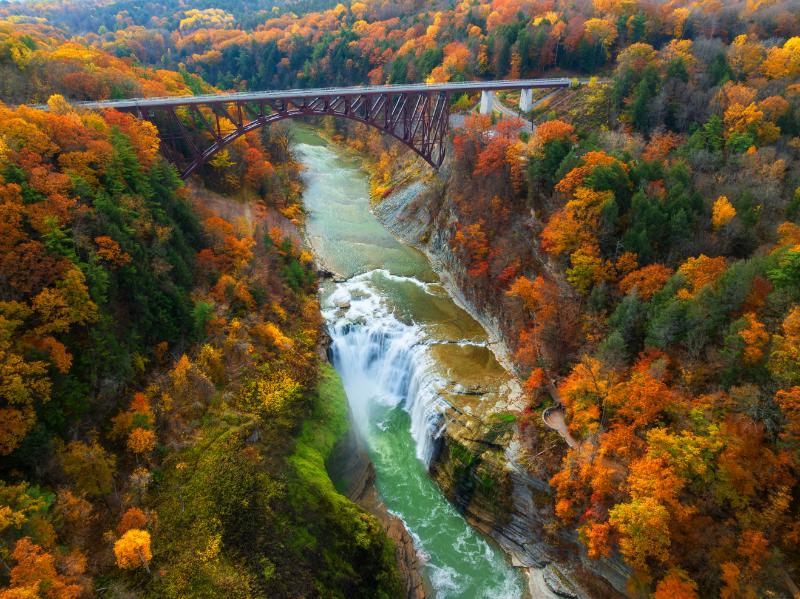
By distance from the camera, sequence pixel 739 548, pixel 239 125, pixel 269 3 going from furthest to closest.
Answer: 1. pixel 269 3
2. pixel 239 125
3. pixel 739 548

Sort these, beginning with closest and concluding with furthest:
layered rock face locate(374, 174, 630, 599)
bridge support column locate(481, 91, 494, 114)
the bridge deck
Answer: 1. layered rock face locate(374, 174, 630, 599)
2. the bridge deck
3. bridge support column locate(481, 91, 494, 114)

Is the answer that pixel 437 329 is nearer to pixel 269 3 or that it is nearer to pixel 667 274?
pixel 667 274

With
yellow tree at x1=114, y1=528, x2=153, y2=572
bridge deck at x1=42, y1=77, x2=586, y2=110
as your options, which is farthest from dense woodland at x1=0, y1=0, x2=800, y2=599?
bridge deck at x1=42, y1=77, x2=586, y2=110

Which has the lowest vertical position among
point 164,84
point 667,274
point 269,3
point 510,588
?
point 510,588

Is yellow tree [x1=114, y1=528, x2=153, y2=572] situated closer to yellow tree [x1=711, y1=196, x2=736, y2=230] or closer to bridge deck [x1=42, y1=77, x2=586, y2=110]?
yellow tree [x1=711, y1=196, x2=736, y2=230]

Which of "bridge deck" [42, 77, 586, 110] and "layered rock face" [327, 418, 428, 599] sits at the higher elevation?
"bridge deck" [42, 77, 586, 110]

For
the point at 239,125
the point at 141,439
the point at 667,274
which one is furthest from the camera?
the point at 239,125

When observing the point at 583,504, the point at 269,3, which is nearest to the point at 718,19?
the point at 583,504
